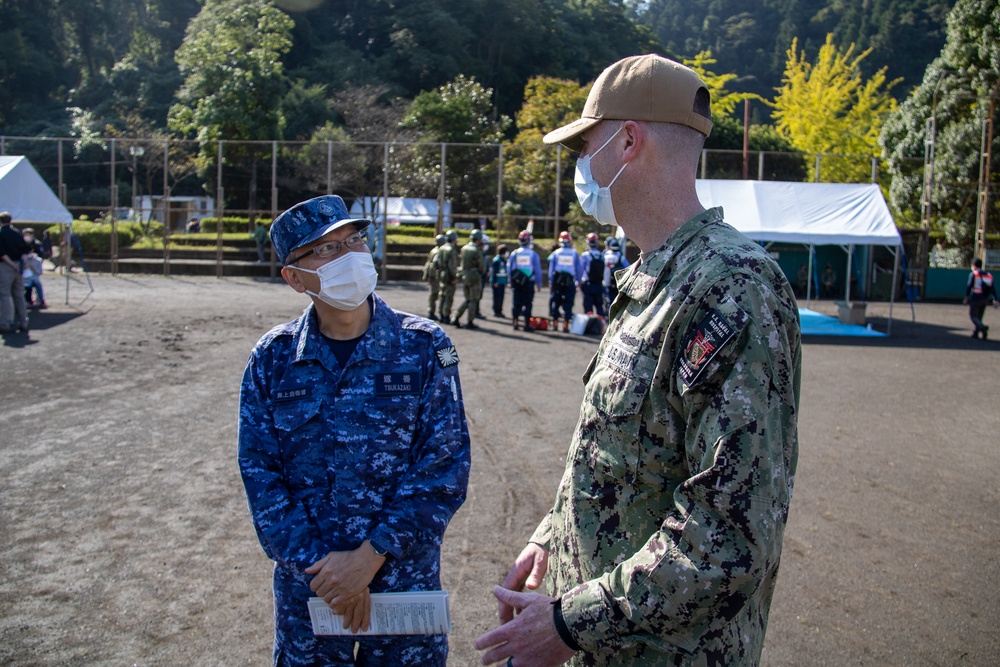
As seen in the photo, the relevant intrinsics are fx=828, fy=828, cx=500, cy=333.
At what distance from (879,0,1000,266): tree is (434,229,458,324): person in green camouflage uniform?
1919 cm

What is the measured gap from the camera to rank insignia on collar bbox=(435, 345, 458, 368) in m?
2.87

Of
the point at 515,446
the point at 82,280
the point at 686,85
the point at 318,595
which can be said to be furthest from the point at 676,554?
the point at 82,280

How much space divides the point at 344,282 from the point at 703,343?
61.5 inches

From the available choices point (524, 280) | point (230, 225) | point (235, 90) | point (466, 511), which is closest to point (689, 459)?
point (466, 511)

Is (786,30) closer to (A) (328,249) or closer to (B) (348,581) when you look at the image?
(A) (328,249)

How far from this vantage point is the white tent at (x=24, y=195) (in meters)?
15.7

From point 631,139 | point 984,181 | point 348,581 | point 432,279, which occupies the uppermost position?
point 984,181

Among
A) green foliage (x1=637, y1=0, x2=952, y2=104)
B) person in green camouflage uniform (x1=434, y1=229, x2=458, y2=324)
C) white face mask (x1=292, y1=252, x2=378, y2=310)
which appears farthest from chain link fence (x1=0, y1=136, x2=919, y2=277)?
green foliage (x1=637, y1=0, x2=952, y2=104)

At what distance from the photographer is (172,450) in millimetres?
7328

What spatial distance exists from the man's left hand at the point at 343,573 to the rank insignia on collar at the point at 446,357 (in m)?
0.65

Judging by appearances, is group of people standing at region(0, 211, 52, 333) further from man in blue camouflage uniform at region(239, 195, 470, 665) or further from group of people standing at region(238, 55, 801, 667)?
man in blue camouflage uniform at region(239, 195, 470, 665)

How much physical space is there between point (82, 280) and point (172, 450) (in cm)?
2072

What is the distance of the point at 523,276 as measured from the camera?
16.0 meters

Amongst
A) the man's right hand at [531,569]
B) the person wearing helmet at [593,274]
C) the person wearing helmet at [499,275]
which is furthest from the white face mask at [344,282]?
the person wearing helmet at [499,275]
